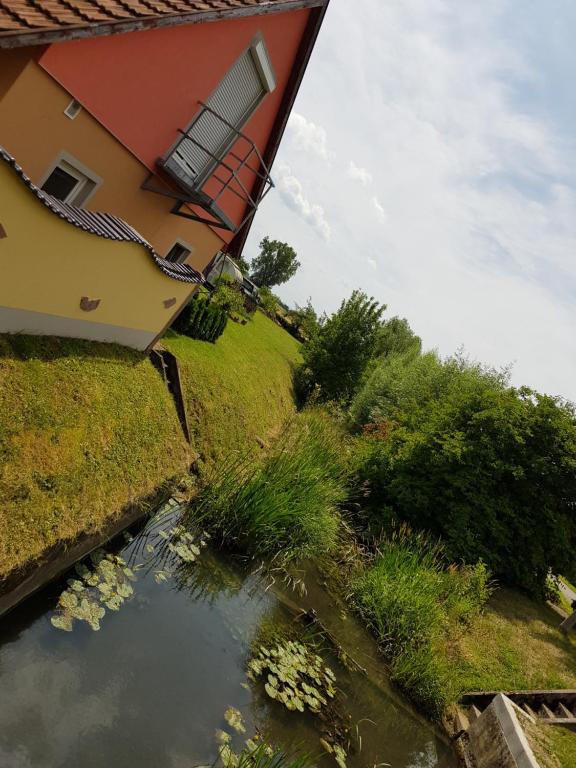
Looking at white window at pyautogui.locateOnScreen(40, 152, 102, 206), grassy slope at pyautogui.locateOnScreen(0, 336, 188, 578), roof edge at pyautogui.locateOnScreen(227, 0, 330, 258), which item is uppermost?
roof edge at pyautogui.locateOnScreen(227, 0, 330, 258)

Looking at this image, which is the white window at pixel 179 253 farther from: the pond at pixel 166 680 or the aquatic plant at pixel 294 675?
the aquatic plant at pixel 294 675

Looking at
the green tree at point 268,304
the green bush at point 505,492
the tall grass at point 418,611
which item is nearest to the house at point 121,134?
the tall grass at point 418,611

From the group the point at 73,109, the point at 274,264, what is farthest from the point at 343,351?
the point at 274,264

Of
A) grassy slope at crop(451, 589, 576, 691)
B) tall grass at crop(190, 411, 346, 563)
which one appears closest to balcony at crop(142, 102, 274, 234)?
tall grass at crop(190, 411, 346, 563)

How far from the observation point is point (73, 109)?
22.1 feet

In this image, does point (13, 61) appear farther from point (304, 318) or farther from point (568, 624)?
point (304, 318)

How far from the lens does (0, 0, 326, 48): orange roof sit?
475 cm

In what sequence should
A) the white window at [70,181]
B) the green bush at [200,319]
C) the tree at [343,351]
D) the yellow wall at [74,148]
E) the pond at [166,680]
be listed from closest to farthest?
the pond at [166,680], the yellow wall at [74,148], the white window at [70,181], the green bush at [200,319], the tree at [343,351]

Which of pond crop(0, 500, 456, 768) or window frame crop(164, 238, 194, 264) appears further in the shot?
window frame crop(164, 238, 194, 264)

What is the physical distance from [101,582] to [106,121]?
22.5 feet

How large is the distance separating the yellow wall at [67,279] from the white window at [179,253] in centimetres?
260

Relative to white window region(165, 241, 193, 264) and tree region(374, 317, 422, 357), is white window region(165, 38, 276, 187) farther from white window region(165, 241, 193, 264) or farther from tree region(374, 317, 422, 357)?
tree region(374, 317, 422, 357)

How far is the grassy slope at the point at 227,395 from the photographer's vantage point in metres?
9.83

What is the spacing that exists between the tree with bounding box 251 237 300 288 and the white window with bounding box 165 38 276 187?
227 feet
